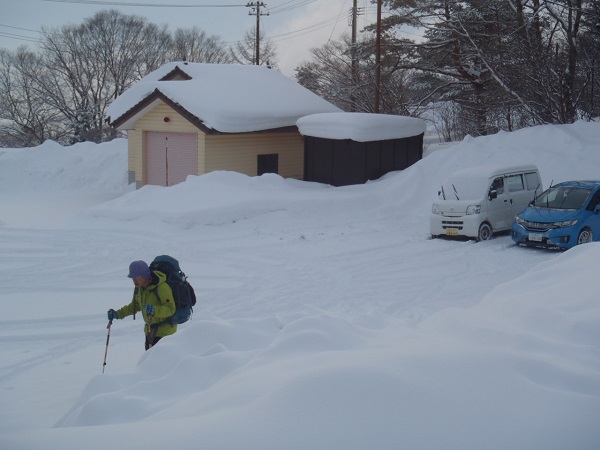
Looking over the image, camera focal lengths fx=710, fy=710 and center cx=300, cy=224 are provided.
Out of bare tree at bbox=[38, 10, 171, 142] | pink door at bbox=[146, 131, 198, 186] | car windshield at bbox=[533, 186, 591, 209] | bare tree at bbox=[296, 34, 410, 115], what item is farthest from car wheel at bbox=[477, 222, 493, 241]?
bare tree at bbox=[38, 10, 171, 142]

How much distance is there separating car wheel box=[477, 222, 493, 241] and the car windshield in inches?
47.9

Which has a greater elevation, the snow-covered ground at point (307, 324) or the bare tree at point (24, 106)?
the bare tree at point (24, 106)

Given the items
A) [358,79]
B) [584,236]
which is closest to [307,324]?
[584,236]

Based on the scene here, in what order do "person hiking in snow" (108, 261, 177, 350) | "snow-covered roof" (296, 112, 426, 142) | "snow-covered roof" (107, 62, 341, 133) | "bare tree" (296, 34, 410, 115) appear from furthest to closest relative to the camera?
1. "bare tree" (296, 34, 410, 115)
2. "snow-covered roof" (107, 62, 341, 133)
3. "snow-covered roof" (296, 112, 426, 142)
4. "person hiking in snow" (108, 261, 177, 350)

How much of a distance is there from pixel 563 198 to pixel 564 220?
1163 millimetres

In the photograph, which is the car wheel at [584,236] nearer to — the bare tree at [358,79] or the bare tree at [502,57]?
the bare tree at [502,57]

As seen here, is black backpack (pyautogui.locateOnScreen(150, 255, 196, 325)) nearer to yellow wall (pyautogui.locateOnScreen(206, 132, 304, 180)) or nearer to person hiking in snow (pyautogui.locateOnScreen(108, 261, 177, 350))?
person hiking in snow (pyautogui.locateOnScreen(108, 261, 177, 350))

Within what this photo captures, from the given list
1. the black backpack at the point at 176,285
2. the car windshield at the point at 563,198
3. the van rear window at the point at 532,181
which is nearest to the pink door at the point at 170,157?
the van rear window at the point at 532,181

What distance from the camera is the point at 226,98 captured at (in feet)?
84.1

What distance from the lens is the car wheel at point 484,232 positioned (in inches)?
671

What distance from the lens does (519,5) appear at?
28.5 meters

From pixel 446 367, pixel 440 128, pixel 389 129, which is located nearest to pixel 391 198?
pixel 389 129

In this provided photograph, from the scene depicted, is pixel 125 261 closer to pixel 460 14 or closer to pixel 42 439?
pixel 42 439

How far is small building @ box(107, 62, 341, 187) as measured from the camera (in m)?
24.5
